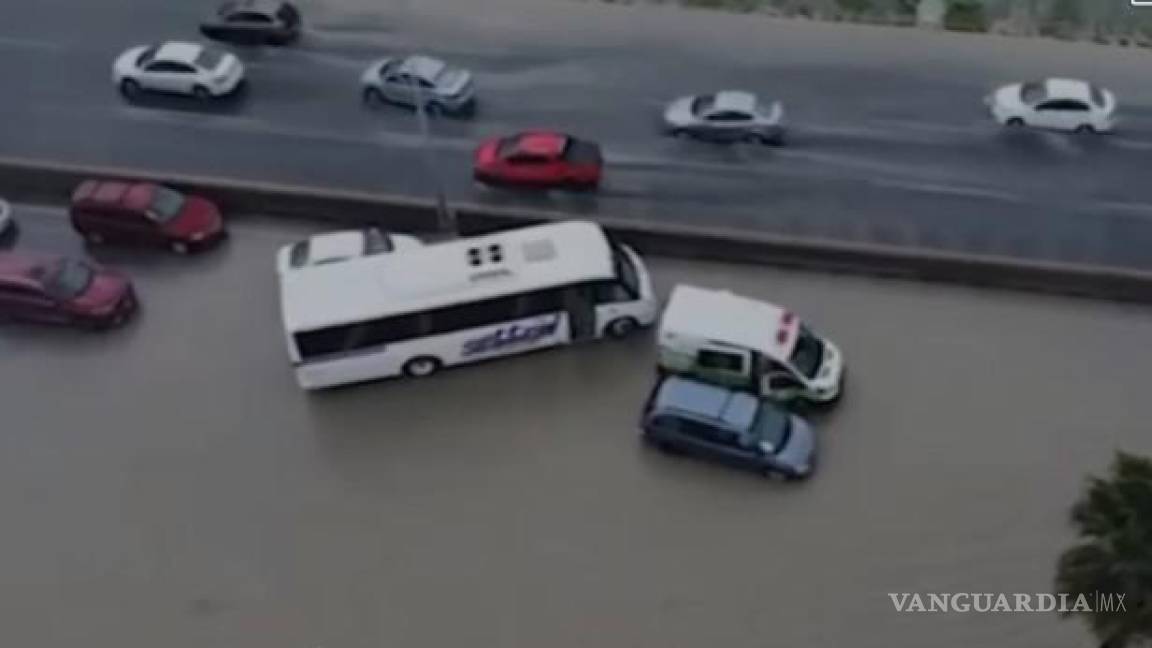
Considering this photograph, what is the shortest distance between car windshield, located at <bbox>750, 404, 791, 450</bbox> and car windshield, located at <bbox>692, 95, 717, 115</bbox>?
571 cm

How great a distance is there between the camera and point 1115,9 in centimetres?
2766

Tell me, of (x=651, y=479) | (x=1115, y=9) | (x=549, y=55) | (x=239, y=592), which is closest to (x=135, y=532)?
(x=239, y=592)

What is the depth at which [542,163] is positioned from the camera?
80.7 ft

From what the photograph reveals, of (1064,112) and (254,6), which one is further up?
(1064,112)

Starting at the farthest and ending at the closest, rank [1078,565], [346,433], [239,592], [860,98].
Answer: [860,98] < [346,433] < [239,592] < [1078,565]

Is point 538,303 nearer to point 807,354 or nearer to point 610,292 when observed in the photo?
point 610,292

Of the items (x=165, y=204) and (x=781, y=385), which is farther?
(x=165, y=204)

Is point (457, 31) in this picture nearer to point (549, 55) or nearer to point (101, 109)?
point (549, 55)

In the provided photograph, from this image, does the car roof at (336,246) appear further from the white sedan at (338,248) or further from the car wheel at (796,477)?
the car wheel at (796,477)

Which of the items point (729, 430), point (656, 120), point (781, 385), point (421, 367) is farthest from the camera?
point (656, 120)

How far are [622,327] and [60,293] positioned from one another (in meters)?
7.25

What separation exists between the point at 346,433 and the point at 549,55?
7798mm

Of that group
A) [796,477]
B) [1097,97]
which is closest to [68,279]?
[796,477]

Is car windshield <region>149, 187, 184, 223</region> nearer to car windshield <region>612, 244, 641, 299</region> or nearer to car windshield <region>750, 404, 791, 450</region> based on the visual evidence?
car windshield <region>612, 244, 641, 299</region>
